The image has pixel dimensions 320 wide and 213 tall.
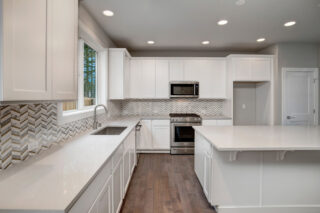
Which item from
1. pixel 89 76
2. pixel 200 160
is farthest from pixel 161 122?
pixel 89 76

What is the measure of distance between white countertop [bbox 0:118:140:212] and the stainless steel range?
97.1 inches

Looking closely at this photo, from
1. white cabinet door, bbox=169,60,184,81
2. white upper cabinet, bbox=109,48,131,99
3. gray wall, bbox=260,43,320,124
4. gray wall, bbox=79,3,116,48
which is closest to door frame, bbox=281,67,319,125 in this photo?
gray wall, bbox=260,43,320,124

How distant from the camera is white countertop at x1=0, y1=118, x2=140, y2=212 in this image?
74 cm

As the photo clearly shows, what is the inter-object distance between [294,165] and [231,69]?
258 cm

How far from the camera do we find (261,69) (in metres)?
3.88

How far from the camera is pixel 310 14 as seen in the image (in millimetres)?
2512

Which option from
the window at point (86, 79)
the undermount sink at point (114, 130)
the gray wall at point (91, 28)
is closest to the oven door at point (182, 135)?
the undermount sink at point (114, 130)

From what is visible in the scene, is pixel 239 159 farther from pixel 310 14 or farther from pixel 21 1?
pixel 310 14

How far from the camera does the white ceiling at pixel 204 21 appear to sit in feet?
7.31

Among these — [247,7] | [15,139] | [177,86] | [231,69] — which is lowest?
[15,139]

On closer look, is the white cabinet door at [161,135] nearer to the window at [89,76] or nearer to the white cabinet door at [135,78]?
the white cabinet door at [135,78]

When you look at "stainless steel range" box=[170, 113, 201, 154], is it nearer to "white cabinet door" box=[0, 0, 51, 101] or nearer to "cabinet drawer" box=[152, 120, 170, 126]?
"cabinet drawer" box=[152, 120, 170, 126]

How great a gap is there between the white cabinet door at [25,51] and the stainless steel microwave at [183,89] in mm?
3170

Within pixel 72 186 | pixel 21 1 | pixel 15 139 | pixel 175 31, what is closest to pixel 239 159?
pixel 72 186
